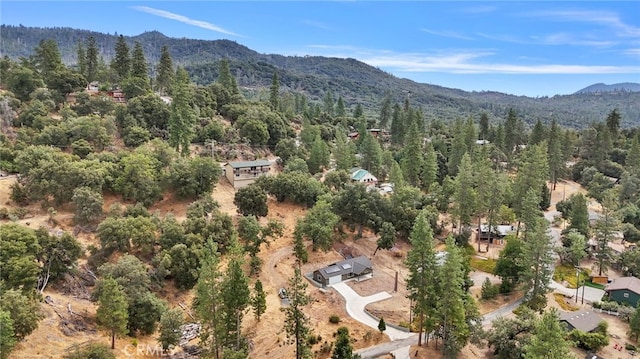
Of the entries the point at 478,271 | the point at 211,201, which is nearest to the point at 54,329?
the point at 211,201

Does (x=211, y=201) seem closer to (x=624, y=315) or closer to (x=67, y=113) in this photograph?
(x=67, y=113)

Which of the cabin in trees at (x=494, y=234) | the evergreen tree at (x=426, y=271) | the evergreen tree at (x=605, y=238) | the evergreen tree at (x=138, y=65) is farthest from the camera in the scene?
the evergreen tree at (x=138, y=65)

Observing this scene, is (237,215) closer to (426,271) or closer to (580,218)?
(426,271)

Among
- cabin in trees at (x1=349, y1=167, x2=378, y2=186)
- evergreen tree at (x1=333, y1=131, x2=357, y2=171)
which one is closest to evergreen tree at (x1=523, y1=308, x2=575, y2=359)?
cabin in trees at (x1=349, y1=167, x2=378, y2=186)

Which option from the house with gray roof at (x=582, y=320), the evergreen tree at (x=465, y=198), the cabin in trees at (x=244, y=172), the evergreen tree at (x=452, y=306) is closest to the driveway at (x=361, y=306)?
the evergreen tree at (x=452, y=306)

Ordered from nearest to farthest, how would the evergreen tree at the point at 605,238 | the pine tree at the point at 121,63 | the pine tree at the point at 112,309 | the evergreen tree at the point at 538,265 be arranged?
the pine tree at the point at 112,309 < the evergreen tree at the point at 538,265 < the evergreen tree at the point at 605,238 < the pine tree at the point at 121,63

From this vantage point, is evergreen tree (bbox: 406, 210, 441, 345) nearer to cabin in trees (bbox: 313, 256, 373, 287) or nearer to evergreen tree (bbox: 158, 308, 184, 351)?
cabin in trees (bbox: 313, 256, 373, 287)

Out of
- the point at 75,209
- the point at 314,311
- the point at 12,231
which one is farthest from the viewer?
the point at 75,209

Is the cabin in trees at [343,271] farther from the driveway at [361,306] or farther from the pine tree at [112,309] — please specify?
the pine tree at [112,309]
